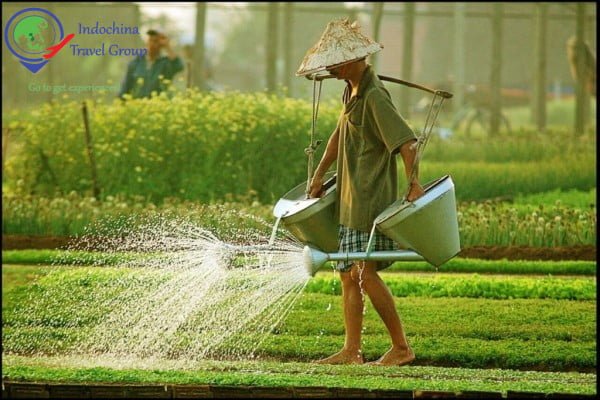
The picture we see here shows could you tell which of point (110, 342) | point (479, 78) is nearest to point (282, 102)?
point (110, 342)

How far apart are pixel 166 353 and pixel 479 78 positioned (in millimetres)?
23457

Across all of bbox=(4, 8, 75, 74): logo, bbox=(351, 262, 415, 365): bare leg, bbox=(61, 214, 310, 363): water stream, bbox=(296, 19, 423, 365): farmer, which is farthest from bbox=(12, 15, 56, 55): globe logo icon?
bbox=(351, 262, 415, 365): bare leg

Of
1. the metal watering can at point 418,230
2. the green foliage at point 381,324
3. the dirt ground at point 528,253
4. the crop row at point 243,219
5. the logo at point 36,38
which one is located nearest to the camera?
the metal watering can at point 418,230

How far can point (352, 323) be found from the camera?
22.6ft

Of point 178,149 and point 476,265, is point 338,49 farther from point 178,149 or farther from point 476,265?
point 178,149

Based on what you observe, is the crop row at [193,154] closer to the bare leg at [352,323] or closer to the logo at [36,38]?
the logo at [36,38]

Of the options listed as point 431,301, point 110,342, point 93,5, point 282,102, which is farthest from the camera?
point 93,5

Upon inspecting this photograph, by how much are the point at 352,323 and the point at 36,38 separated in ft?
20.0

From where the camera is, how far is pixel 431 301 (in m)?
8.43

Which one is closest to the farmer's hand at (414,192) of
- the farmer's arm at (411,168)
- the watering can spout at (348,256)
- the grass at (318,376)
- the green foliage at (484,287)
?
the farmer's arm at (411,168)

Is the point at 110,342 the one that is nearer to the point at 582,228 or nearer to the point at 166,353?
the point at 166,353

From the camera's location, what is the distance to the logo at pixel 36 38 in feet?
39.5

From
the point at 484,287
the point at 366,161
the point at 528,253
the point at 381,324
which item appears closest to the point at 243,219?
the point at 528,253

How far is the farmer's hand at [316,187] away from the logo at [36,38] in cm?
528
